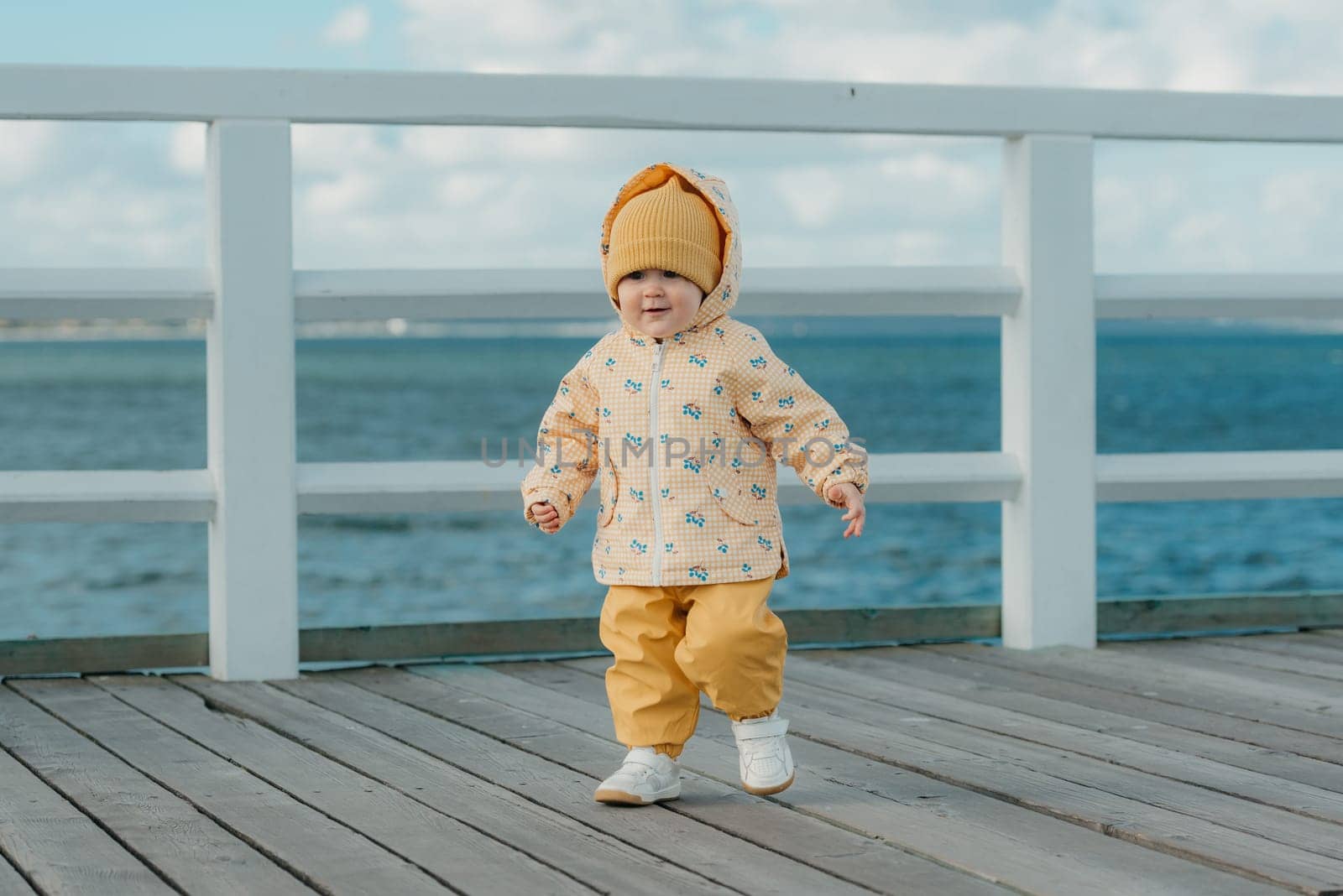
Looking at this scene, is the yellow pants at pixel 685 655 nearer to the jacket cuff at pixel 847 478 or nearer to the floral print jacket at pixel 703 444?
the floral print jacket at pixel 703 444

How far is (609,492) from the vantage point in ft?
8.41

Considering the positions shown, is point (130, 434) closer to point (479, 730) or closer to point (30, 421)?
point (30, 421)

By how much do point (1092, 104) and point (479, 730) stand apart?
2111mm

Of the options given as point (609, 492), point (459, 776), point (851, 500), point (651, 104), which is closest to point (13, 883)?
point (459, 776)

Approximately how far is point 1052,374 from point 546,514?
5.74 feet

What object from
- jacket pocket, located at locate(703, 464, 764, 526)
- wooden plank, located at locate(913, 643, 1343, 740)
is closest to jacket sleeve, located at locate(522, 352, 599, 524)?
jacket pocket, located at locate(703, 464, 764, 526)

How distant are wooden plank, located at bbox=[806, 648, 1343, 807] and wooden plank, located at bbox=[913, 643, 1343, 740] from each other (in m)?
0.06

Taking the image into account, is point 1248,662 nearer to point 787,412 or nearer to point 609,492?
point 787,412

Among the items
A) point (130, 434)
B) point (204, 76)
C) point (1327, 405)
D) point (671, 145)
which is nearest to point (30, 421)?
point (130, 434)

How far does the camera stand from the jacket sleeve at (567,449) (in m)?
2.60

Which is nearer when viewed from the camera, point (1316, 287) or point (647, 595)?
point (647, 595)

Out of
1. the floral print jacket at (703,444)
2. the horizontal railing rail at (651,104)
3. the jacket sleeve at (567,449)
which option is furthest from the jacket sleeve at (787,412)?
the horizontal railing rail at (651,104)

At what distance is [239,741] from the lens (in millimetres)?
2932

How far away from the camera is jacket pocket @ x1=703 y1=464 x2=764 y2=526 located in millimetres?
Answer: 2486
